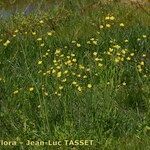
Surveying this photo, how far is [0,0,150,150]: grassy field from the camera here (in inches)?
188

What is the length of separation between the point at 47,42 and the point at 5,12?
21.4ft

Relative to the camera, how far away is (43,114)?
472 cm

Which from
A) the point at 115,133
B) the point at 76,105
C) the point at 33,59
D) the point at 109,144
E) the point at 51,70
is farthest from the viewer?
the point at 33,59

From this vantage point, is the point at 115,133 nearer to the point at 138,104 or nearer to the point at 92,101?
the point at 92,101

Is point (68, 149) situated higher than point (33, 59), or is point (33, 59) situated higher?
point (68, 149)

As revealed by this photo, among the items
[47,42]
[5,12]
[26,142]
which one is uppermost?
[26,142]

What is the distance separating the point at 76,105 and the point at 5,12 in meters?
9.78

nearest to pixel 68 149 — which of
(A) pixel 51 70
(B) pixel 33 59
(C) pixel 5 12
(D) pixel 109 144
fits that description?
(D) pixel 109 144

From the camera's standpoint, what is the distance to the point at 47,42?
8352 millimetres

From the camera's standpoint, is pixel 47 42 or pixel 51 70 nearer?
pixel 51 70

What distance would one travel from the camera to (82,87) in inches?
238

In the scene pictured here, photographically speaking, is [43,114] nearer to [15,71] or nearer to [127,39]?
[15,71]

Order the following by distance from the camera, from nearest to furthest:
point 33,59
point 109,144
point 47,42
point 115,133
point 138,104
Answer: point 109,144 < point 115,133 < point 138,104 < point 33,59 < point 47,42

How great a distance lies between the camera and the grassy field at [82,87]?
477 cm
